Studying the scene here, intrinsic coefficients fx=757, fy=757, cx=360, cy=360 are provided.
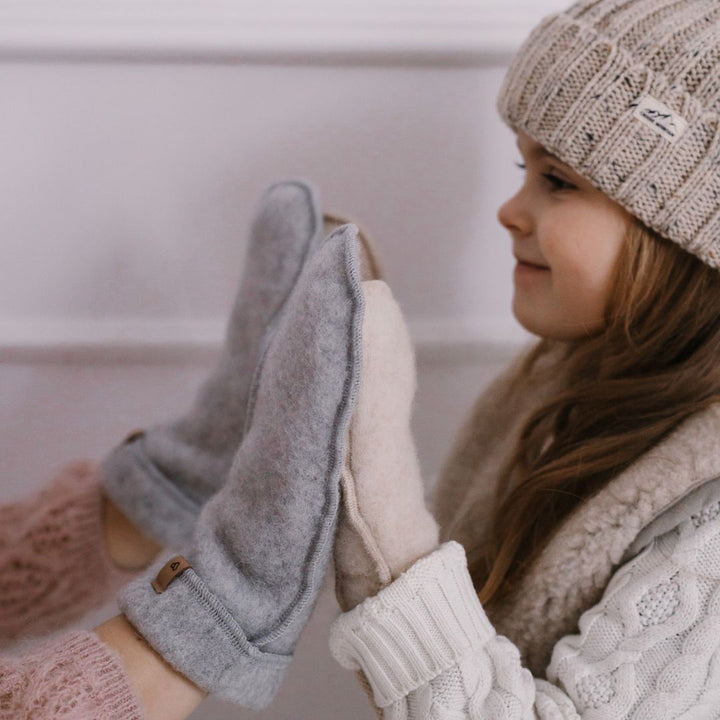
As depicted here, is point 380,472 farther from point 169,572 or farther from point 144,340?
point 144,340

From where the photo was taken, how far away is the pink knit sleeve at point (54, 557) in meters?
0.77

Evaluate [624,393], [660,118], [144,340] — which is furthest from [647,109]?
[144,340]

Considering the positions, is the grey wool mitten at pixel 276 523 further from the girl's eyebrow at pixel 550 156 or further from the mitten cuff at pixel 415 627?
the girl's eyebrow at pixel 550 156

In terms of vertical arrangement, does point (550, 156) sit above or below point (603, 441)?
above

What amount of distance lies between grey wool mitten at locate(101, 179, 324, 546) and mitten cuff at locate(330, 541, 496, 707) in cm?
27

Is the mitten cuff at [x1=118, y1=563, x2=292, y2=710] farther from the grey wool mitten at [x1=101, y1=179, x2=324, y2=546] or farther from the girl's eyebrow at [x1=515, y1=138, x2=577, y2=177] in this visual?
the girl's eyebrow at [x1=515, y1=138, x2=577, y2=177]

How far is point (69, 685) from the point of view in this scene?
0.53 metres

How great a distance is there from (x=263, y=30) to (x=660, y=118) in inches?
17.2

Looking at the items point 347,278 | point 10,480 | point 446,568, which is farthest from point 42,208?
point 446,568

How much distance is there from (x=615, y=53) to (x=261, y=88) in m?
0.40

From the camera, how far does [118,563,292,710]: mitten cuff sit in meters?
0.56

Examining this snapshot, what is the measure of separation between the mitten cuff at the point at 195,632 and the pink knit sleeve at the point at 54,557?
235 mm

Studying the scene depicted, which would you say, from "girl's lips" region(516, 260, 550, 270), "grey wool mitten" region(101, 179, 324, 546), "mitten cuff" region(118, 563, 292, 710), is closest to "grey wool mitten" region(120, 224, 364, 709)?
"mitten cuff" region(118, 563, 292, 710)

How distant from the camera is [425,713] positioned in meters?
0.60
